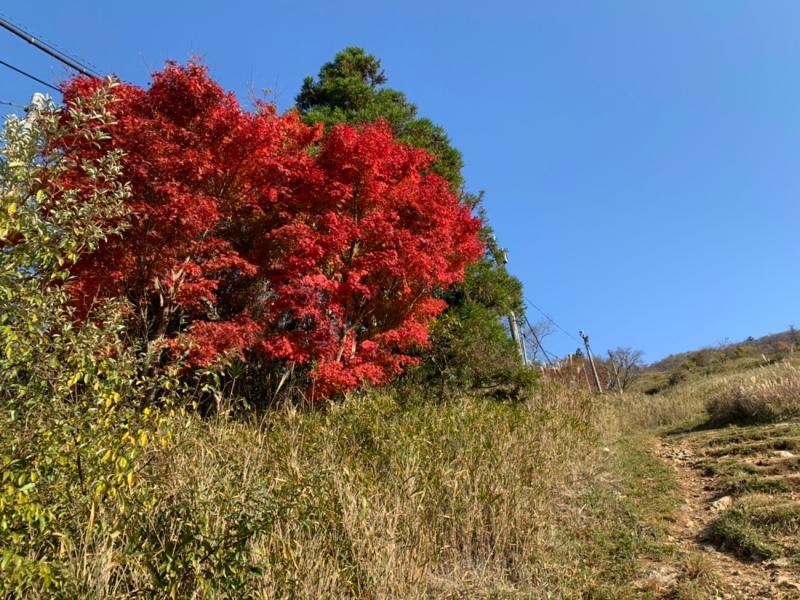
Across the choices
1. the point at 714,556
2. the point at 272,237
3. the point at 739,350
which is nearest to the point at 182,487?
the point at 714,556

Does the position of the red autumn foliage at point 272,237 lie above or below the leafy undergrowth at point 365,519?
above

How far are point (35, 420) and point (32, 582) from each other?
62 cm

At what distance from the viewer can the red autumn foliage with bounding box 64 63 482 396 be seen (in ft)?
21.7

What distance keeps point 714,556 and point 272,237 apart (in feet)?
21.7

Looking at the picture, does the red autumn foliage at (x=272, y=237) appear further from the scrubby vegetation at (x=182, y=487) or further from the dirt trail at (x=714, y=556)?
the dirt trail at (x=714, y=556)

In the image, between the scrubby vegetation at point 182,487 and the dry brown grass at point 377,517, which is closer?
the scrubby vegetation at point 182,487

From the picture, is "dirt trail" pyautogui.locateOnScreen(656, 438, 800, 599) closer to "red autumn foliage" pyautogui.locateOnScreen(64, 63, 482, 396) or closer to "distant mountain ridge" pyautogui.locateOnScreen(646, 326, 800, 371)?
"red autumn foliage" pyautogui.locateOnScreen(64, 63, 482, 396)

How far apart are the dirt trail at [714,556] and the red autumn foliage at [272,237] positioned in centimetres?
449

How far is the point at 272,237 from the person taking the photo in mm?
7879

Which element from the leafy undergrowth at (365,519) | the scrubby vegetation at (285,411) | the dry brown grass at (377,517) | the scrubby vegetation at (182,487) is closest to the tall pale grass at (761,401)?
the scrubby vegetation at (285,411)

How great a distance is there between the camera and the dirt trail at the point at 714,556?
3.41 meters

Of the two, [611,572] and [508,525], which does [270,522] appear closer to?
[508,525]

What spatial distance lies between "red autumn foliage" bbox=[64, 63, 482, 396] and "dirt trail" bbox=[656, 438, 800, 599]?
4491mm

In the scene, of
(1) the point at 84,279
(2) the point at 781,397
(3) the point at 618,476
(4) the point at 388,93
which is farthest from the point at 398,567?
(4) the point at 388,93
